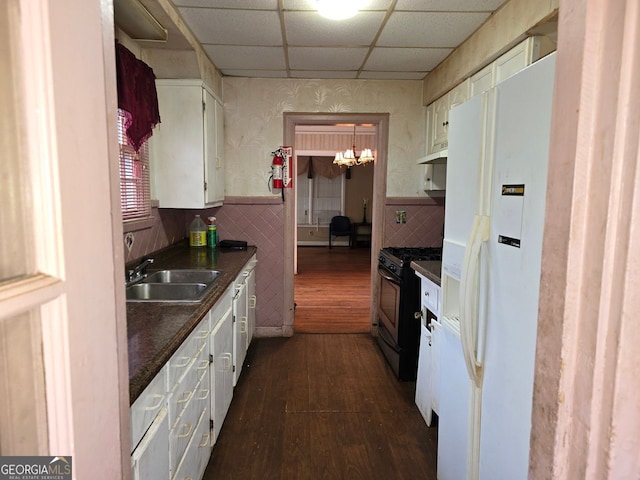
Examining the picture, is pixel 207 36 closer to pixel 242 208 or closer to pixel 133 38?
pixel 133 38

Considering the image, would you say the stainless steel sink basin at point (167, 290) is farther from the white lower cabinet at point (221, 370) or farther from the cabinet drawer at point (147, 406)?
the cabinet drawer at point (147, 406)

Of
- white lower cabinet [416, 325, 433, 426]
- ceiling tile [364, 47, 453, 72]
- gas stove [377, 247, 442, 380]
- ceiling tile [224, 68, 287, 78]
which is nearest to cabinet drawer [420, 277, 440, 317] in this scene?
white lower cabinet [416, 325, 433, 426]

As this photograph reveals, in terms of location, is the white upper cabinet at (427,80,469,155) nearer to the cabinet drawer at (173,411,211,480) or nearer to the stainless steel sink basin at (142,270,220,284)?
the stainless steel sink basin at (142,270,220,284)

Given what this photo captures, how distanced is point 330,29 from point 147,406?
2384 millimetres

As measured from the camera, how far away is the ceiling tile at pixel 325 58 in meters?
2.95

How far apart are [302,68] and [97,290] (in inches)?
127

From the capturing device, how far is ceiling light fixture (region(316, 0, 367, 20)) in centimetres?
216

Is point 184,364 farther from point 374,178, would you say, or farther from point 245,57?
point 374,178

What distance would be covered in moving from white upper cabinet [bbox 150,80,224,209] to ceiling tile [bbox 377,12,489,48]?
1.39m

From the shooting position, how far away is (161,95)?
9.56 feet

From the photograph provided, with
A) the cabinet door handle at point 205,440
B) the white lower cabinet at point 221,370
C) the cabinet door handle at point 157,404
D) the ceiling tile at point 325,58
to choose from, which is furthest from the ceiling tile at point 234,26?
the cabinet door handle at point 205,440

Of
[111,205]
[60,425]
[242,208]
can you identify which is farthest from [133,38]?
[60,425]

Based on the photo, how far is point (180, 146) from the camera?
2.94m

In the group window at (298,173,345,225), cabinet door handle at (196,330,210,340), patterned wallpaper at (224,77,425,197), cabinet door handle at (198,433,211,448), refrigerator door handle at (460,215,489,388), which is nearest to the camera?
refrigerator door handle at (460,215,489,388)
